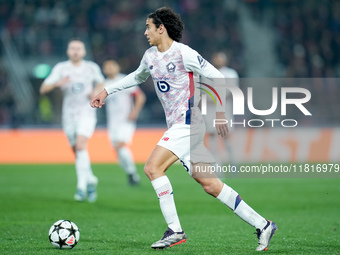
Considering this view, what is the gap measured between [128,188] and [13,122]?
865 centimetres

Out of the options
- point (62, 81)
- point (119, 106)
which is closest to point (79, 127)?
point (62, 81)

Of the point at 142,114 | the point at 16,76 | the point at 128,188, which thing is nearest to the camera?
the point at 128,188

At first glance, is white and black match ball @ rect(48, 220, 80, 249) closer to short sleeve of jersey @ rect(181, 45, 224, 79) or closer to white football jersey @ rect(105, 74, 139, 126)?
short sleeve of jersey @ rect(181, 45, 224, 79)

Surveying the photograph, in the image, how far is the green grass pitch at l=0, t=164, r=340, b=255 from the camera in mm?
6156

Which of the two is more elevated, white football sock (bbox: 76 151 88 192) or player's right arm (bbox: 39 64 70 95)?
player's right arm (bbox: 39 64 70 95)

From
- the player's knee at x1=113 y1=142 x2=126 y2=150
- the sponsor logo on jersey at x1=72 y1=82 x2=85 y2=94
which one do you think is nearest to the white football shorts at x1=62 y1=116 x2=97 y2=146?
the sponsor logo on jersey at x1=72 y1=82 x2=85 y2=94

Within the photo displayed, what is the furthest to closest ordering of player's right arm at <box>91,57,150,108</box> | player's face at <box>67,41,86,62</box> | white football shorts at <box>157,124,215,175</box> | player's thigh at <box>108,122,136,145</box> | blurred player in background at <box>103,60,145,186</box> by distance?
1. player's thigh at <box>108,122,136,145</box>
2. blurred player in background at <box>103,60,145,186</box>
3. player's face at <box>67,41,86,62</box>
4. player's right arm at <box>91,57,150,108</box>
5. white football shorts at <box>157,124,215,175</box>

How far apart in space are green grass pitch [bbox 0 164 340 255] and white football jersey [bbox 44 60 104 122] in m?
1.45

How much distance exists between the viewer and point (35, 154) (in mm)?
17531

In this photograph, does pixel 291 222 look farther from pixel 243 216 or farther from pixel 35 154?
pixel 35 154

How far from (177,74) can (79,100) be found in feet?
15.6

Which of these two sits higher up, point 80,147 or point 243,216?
point 80,147

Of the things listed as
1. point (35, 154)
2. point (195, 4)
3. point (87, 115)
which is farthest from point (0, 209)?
point (195, 4)

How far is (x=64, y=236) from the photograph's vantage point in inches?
235
